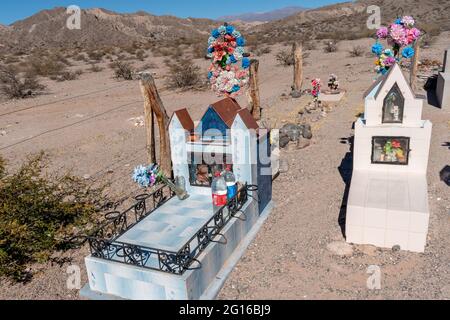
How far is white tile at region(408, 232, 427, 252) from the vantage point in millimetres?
6469

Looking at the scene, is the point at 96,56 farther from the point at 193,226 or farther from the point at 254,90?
the point at 193,226

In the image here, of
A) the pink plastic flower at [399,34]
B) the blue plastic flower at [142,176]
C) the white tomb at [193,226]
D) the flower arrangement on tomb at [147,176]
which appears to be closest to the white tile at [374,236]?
the white tomb at [193,226]

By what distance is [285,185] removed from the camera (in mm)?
9609

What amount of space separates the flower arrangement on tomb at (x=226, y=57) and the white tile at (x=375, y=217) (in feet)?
15.1

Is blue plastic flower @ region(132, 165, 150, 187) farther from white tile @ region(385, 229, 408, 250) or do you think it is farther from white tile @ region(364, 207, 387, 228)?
white tile @ region(385, 229, 408, 250)

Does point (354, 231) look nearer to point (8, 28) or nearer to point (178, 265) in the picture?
point (178, 265)

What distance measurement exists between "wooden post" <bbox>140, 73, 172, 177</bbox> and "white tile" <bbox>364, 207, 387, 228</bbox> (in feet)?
15.2

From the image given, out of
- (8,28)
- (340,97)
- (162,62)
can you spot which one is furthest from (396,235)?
(8,28)

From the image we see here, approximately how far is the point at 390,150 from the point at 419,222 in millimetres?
2251

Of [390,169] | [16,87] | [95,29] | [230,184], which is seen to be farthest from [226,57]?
[95,29]

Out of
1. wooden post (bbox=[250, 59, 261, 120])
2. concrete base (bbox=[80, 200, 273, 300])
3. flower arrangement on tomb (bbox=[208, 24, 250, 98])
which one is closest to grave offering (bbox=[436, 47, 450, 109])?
wooden post (bbox=[250, 59, 261, 120])

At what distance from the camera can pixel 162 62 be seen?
118 ft

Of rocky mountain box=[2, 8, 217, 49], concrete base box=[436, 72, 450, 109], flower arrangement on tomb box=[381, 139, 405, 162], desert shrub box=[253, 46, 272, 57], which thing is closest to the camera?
flower arrangement on tomb box=[381, 139, 405, 162]

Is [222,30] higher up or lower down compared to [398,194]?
higher up
